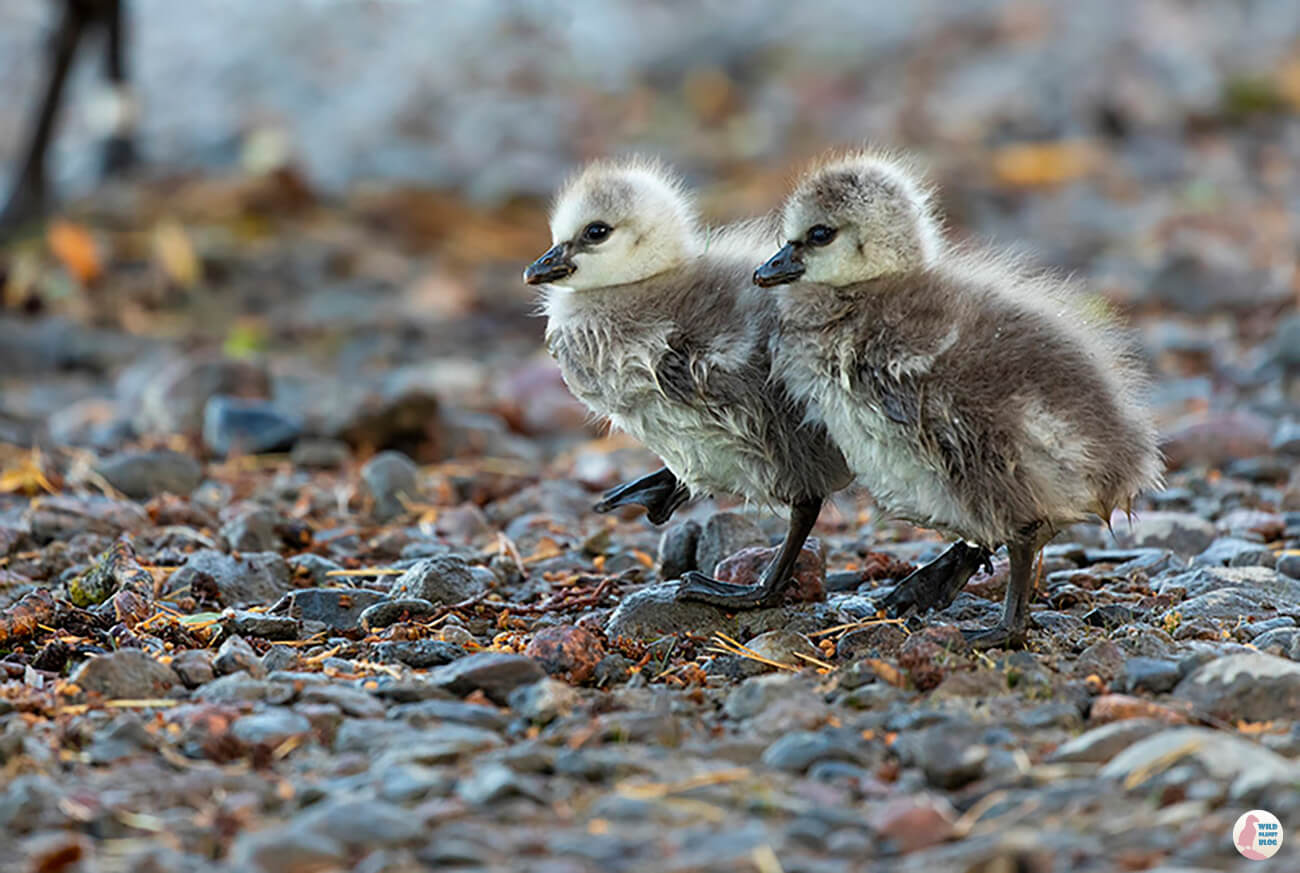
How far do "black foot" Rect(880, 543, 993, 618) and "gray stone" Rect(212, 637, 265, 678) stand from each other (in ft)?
6.33

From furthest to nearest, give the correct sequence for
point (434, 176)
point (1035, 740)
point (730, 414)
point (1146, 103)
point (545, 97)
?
point (545, 97) < point (1146, 103) < point (434, 176) < point (730, 414) < point (1035, 740)

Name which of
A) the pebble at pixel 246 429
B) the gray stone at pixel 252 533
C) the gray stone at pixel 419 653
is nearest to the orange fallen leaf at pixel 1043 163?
the pebble at pixel 246 429

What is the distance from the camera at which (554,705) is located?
419 cm

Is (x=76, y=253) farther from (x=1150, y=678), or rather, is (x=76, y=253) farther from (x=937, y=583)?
(x=1150, y=678)

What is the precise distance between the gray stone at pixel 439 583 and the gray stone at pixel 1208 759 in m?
2.37

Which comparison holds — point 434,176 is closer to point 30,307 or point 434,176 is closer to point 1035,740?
point 30,307

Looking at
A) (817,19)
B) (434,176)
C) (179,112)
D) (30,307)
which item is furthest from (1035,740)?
(817,19)

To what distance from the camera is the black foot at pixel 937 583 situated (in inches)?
205

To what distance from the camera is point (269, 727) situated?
4020 mm

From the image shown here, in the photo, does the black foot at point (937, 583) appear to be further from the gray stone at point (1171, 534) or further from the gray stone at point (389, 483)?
the gray stone at point (389, 483)

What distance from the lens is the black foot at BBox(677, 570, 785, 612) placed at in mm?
5141

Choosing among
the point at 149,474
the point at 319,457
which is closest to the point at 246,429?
the point at 319,457

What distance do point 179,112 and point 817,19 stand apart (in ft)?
32.1

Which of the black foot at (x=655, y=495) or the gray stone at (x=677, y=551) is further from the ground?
the black foot at (x=655, y=495)
